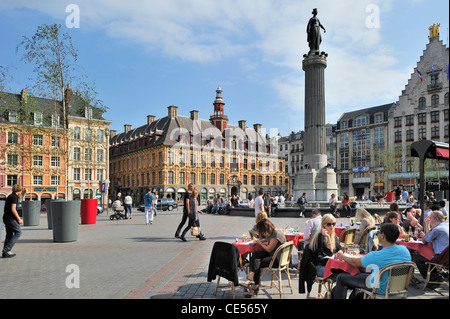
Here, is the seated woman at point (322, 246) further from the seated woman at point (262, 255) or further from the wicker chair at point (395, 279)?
the wicker chair at point (395, 279)

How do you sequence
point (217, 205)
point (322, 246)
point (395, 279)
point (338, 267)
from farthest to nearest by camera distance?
point (217, 205)
point (322, 246)
point (338, 267)
point (395, 279)

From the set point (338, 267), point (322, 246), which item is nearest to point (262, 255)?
point (322, 246)

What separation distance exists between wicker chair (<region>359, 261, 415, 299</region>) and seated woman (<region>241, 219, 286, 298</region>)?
2109 millimetres

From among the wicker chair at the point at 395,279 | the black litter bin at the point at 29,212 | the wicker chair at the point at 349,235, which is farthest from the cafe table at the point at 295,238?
the black litter bin at the point at 29,212

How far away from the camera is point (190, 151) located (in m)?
62.7

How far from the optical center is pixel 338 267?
536 centimetres

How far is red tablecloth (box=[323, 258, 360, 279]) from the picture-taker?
5176 millimetres

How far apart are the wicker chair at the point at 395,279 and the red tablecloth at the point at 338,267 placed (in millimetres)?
552

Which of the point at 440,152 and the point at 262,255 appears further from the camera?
the point at 440,152

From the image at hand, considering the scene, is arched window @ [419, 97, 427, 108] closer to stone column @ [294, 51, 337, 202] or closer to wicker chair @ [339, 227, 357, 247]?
stone column @ [294, 51, 337, 202]

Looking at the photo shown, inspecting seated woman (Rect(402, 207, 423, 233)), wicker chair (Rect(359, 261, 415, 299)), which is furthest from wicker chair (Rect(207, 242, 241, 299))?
seated woman (Rect(402, 207, 423, 233))

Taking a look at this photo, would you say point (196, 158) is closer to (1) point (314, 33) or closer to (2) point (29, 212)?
(1) point (314, 33)

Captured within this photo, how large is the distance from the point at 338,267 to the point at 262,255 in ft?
5.27

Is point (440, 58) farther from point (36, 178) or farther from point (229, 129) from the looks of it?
point (36, 178)
